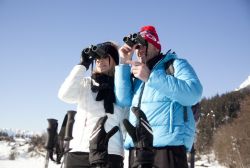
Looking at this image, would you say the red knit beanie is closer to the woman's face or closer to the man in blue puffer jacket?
the man in blue puffer jacket

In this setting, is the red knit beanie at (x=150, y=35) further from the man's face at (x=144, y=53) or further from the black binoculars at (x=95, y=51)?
the black binoculars at (x=95, y=51)

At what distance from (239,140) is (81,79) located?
38585mm

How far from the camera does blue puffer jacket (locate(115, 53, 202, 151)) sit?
262cm

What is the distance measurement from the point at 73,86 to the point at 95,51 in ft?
1.40

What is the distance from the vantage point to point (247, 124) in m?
40.4

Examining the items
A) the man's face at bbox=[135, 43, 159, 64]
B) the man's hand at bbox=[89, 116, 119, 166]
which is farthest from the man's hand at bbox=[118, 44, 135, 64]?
the man's hand at bbox=[89, 116, 119, 166]

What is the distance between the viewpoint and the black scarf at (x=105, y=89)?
11.0 ft

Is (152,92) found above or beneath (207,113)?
beneath

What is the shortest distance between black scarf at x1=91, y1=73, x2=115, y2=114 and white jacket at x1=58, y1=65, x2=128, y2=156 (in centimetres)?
5

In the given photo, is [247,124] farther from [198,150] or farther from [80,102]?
[80,102]

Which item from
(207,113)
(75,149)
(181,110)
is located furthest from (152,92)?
(207,113)

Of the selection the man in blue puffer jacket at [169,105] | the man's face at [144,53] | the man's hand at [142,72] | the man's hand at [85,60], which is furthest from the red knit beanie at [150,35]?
the man's hand at [85,60]

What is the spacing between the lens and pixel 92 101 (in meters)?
3.46

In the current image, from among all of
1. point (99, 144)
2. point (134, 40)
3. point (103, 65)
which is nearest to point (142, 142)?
point (99, 144)
